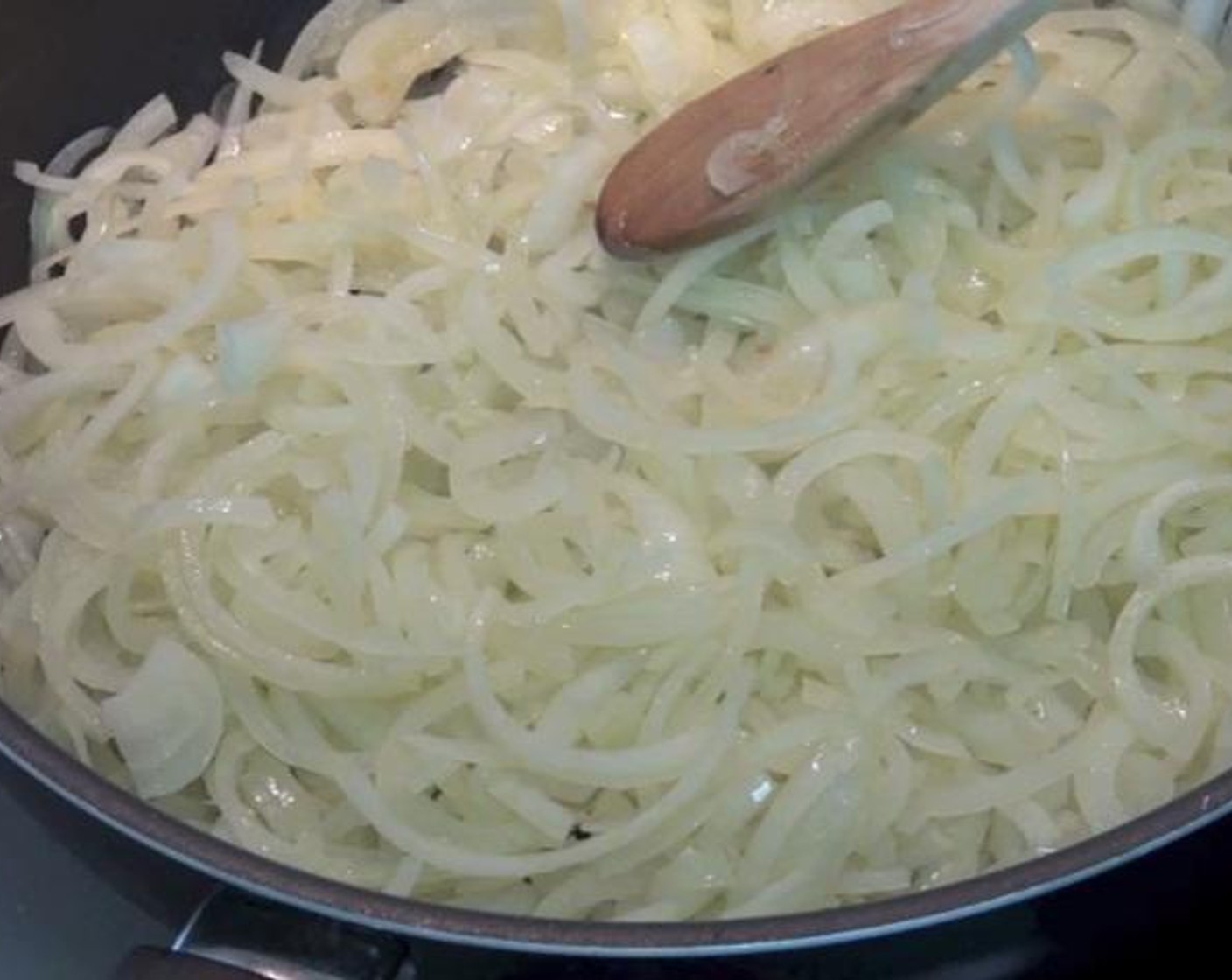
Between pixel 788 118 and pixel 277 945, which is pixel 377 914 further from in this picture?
pixel 788 118

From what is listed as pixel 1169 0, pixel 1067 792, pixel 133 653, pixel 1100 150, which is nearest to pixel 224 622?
pixel 133 653

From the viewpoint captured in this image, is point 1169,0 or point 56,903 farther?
point 1169,0

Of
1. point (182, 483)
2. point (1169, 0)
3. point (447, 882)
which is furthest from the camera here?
point (1169, 0)

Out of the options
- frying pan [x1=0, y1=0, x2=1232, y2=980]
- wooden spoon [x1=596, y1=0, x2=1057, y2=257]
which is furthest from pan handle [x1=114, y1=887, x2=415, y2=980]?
wooden spoon [x1=596, y1=0, x2=1057, y2=257]

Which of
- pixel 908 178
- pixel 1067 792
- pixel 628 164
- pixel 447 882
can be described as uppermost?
pixel 628 164

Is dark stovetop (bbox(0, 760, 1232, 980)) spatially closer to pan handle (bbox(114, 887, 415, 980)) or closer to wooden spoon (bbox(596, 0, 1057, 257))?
pan handle (bbox(114, 887, 415, 980))

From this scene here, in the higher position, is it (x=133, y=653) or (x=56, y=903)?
(x=133, y=653)

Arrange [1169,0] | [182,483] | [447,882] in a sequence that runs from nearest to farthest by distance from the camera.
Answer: [447,882] → [182,483] → [1169,0]

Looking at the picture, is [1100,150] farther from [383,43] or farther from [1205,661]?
A: [383,43]
